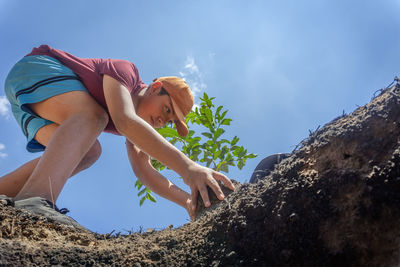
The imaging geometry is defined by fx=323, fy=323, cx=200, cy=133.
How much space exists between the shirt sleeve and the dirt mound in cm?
115

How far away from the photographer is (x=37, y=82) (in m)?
1.92

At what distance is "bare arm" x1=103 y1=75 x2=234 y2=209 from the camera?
4.24 feet

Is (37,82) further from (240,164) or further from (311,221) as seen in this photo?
(311,221)

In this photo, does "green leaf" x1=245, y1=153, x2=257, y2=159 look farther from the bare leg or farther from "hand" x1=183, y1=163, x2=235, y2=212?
the bare leg

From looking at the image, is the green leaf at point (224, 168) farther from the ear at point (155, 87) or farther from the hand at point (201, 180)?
the hand at point (201, 180)

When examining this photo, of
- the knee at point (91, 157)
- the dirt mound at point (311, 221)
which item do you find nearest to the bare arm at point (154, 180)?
the knee at point (91, 157)

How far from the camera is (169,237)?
91 centimetres

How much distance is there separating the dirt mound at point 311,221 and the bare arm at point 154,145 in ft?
1.16

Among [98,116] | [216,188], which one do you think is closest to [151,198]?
[98,116]

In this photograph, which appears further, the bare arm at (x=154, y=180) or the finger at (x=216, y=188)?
the bare arm at (x=154, y=180)

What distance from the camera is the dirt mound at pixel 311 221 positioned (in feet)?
2.31

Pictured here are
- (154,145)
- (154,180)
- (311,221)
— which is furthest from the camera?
(154,180)

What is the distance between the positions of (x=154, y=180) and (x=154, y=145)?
92cm

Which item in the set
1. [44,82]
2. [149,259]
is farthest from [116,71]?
[149,259]
